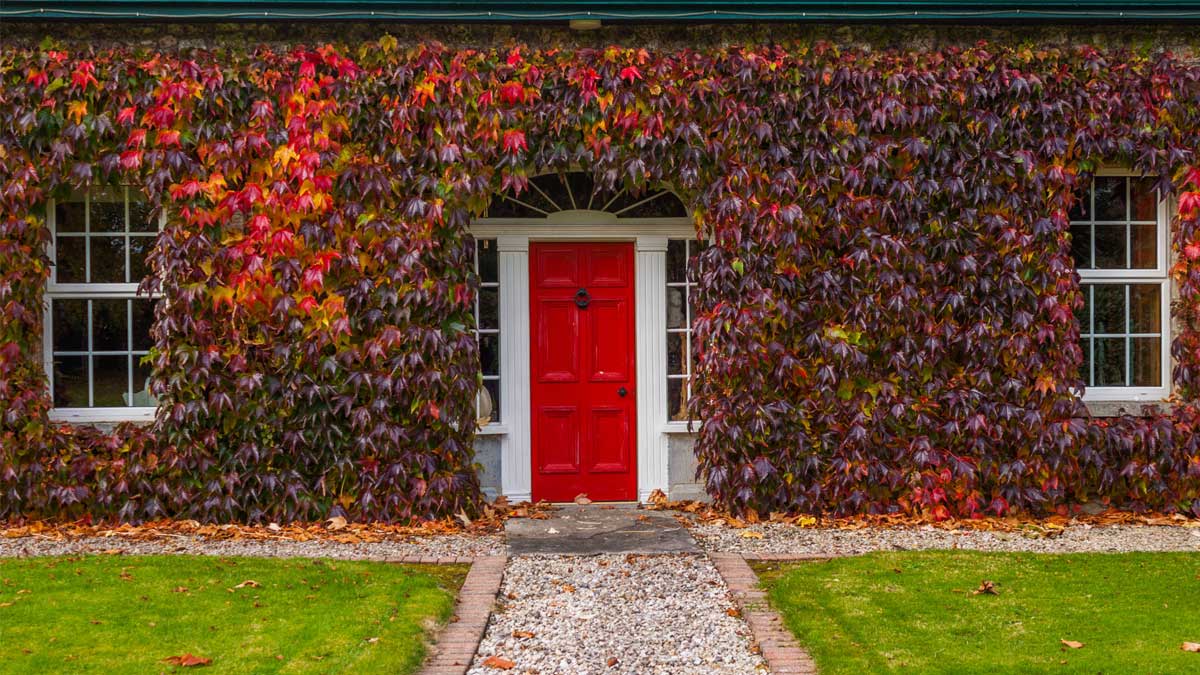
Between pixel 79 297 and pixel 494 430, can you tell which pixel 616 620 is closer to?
pixel 494 430

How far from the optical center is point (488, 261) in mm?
8531

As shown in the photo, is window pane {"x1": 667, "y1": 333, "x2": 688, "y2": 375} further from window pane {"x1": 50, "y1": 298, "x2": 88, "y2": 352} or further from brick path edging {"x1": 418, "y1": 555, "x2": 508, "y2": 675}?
window pane {"x1": 50, "y1": 298, "x2": 88, "y2": 352}

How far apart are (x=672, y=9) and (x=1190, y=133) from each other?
3909 mm

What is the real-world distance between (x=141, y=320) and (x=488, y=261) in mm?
2562

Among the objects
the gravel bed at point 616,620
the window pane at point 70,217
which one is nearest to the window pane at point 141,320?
the window pane at point 70,217

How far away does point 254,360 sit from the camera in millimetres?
7668

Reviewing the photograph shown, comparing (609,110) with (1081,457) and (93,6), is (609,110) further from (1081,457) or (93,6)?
(1081,457)

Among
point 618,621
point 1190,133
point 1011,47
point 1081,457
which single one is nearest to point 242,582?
point 618,621

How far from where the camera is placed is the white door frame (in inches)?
334

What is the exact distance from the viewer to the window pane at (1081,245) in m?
8.48

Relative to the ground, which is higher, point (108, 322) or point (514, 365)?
point (108, 322)

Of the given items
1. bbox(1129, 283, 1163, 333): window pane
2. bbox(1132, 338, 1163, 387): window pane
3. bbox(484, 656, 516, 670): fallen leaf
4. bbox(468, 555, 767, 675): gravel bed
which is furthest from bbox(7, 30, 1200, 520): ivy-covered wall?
bbox(484, 656, 516, 670): fallen leaf

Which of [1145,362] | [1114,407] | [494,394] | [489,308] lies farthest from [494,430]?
[1145,362]

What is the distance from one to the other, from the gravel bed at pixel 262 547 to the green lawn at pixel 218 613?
29 cm
